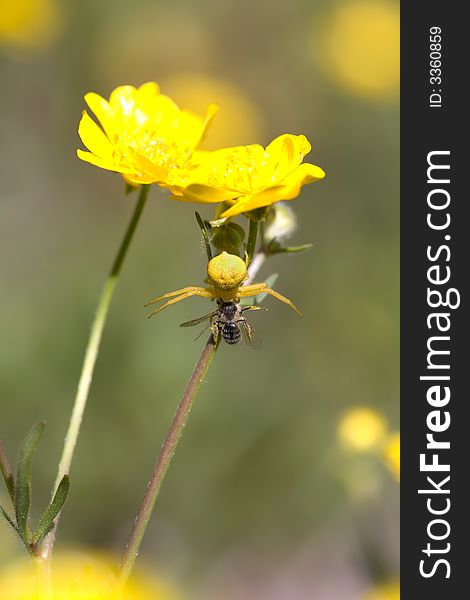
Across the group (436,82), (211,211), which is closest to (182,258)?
(211,211)

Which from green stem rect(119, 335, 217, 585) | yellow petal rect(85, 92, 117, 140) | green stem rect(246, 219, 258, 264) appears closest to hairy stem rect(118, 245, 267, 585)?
green stem rect(119, 335, 217, 585)

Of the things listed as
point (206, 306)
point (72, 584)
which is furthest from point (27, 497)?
point (206, 306)

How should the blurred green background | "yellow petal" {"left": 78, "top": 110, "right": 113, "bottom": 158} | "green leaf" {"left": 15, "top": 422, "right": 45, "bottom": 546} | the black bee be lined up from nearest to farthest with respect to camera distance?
"green leaf" {"left": 15, "top": 422, "right": 45, "bottom": 546}
the black bee
"yellow petal" {"left": 78, "top": 110, "right": 113, "bottom": 158}
the blurred green background

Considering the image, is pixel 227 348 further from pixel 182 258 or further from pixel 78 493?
pixel 78 493

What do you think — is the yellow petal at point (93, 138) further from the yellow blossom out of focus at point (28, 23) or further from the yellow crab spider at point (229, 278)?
the yellow blossom out of focus at point (28, 23)

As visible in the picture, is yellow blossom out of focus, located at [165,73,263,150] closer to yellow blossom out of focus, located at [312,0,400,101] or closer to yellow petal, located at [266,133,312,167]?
yellow blossom out of focus, located at [312,0,400,101]
